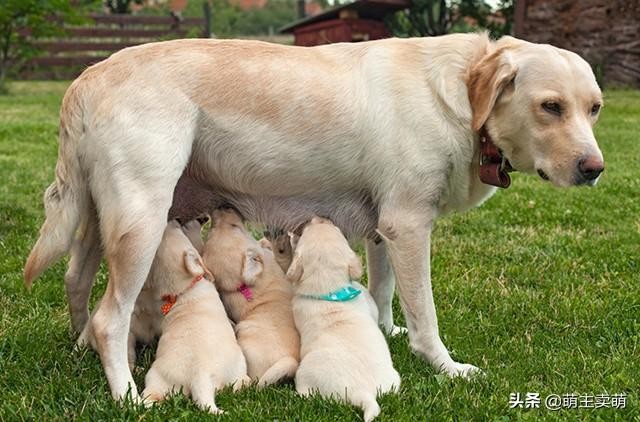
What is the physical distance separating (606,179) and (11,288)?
5398 millimetres

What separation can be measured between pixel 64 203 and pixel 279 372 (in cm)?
114

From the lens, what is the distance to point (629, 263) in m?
5.03

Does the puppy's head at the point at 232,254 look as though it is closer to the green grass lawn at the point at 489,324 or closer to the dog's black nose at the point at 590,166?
the green grass lawn at the point at 489,324

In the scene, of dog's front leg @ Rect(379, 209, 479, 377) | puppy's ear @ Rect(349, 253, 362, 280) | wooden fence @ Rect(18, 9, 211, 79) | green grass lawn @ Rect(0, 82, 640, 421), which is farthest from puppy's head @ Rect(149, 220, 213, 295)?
wooden fence @ Rect(18, 9, 211, 79)

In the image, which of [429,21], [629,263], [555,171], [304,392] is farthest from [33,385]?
[429,21]

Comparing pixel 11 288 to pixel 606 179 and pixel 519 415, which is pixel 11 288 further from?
pixel 606 179

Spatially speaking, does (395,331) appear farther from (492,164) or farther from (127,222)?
(127,222)

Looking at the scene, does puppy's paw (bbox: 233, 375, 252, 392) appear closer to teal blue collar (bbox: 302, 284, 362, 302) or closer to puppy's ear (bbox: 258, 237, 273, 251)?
teal blue collar (bbox: 302, 284, 362, 302)

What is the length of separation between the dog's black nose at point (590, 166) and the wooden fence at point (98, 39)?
66.0ft

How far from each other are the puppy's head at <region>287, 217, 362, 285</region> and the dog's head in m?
0.77

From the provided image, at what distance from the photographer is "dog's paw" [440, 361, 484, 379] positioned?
3420 millimetres

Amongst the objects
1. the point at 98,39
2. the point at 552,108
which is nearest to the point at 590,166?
the point at 552,108

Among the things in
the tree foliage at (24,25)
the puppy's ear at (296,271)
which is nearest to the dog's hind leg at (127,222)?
the puppy's ear at (296,271)

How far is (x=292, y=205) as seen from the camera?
3.68 metres
